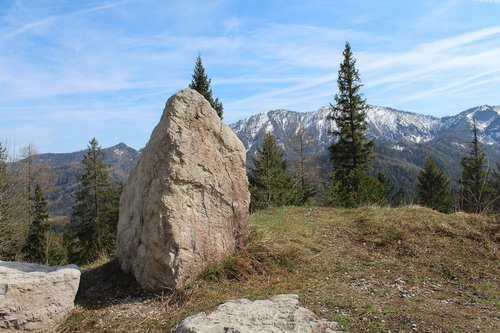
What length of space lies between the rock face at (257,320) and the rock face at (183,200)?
1674 mm

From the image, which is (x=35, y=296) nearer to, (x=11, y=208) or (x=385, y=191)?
(x=11, y=208)

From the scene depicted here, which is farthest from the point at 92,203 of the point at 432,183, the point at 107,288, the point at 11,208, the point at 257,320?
the point at 257,320

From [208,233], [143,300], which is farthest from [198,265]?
[143,300]

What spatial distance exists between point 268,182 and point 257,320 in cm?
1530

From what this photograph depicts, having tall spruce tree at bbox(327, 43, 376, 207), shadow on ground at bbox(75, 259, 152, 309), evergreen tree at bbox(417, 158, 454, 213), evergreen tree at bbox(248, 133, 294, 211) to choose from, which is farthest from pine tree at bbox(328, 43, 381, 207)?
shadow on ground at bbox(75, 259, 152, 309)

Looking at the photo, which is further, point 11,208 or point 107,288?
point 11,208

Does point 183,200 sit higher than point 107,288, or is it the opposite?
point 183,200

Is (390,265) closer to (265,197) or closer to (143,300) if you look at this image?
(143,300)

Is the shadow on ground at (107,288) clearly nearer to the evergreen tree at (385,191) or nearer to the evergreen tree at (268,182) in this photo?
the evergreen tree at (385,191)

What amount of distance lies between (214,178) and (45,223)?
3228cm

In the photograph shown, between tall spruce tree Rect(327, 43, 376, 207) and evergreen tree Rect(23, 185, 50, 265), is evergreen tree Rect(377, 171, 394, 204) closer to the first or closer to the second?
tall spruce tree Rect(327, 43, 376, 207)

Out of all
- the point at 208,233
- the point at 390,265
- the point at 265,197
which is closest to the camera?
the point at 208,233

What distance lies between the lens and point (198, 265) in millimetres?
7465

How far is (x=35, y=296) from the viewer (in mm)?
6230
